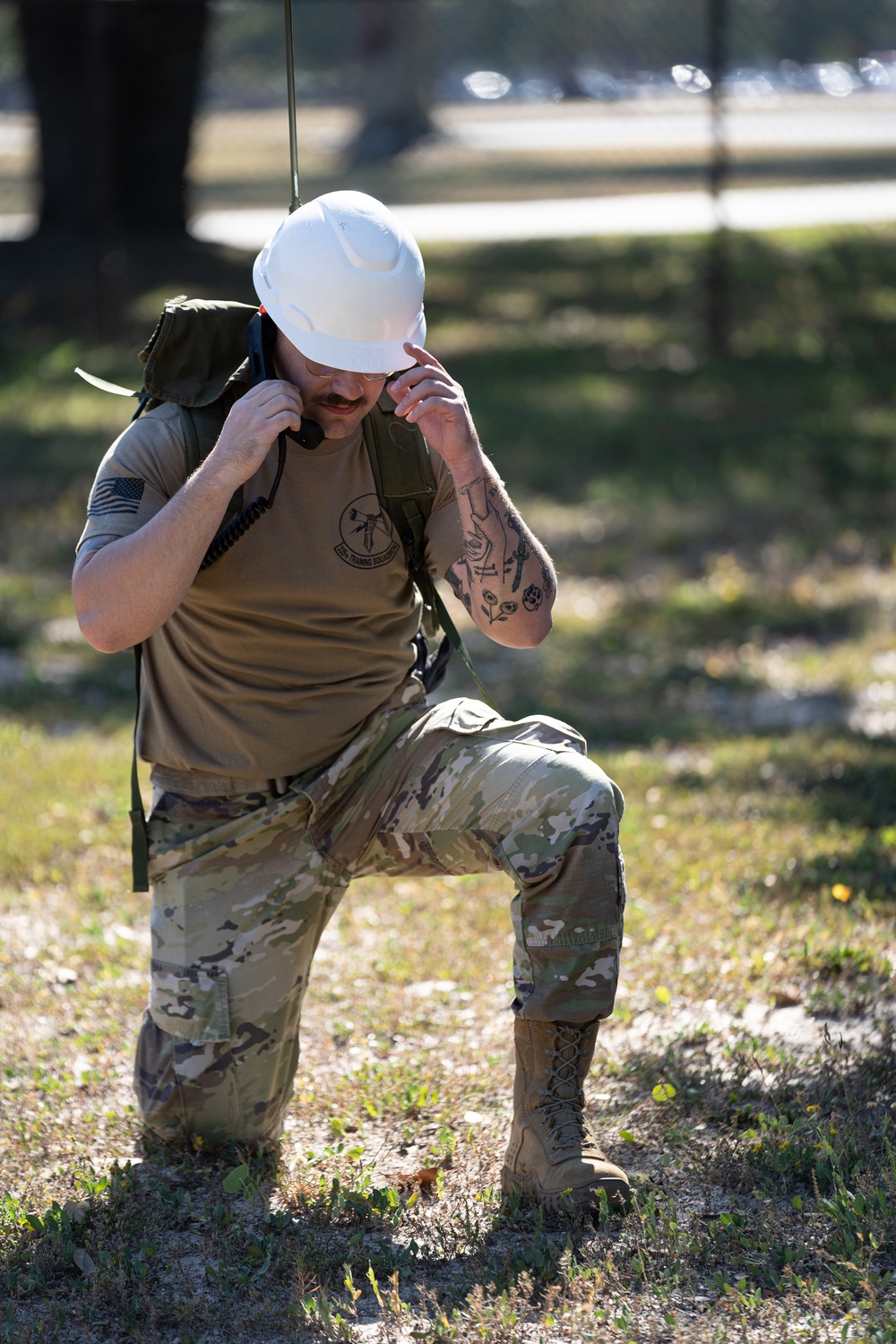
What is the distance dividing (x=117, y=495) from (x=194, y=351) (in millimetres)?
397

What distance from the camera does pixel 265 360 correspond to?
3.30m

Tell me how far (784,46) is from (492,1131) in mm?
15365

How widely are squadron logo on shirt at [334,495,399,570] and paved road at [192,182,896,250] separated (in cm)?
1281

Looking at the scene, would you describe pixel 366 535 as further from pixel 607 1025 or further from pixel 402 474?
pixel 607 1025

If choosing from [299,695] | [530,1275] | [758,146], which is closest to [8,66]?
[758,146]

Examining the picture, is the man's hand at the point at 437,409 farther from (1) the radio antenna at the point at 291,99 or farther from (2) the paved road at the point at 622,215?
(2) the paved road at the point at 622,215

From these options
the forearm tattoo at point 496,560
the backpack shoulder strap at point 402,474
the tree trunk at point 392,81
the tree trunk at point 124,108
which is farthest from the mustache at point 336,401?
the tree trunk at point 392,81

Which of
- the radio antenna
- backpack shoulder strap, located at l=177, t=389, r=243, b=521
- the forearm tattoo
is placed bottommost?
the forearm tattoo

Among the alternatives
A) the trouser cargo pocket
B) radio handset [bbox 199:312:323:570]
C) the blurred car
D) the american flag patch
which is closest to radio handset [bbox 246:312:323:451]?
radio handset [bbox 199:312:323:570]

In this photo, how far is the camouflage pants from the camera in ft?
11.4

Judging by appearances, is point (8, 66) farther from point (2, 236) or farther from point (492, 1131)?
point (492, 1131)

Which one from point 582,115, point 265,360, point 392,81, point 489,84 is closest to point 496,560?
point 265,360

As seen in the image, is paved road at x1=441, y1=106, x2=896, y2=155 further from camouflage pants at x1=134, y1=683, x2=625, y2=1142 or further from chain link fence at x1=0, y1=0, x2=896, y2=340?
camouflage pants at x1=134, y1=683, x2=625, y2=1142

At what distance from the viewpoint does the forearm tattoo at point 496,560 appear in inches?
133
